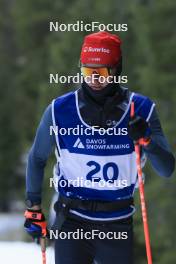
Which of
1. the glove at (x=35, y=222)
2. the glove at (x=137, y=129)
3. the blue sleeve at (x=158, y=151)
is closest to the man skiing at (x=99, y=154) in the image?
the blue sleeve at (x=158, y=151)

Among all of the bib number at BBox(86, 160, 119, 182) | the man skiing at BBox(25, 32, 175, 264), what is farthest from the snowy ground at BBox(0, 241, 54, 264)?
the bib number at BBox(86, 160, 119, 182)

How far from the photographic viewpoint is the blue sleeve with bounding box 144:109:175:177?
148 inches

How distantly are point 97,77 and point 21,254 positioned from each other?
2.84m

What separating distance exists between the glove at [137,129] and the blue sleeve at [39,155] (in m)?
0.44

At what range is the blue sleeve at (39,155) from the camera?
152 inches

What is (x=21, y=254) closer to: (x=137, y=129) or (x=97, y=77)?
(x=97, y=77)

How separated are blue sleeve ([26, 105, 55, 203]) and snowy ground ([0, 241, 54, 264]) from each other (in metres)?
1.74

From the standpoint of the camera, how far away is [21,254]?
630 cm

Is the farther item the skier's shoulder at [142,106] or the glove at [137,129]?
the skier's shoulder at [142,106]

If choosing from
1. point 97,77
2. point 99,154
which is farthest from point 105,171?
point 97,77

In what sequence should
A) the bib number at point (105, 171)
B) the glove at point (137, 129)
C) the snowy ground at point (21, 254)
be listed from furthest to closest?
1. the snowy ground at point (21, 254)
2. the bib number at point (105, 171)
3. the glove at point (137, 129)

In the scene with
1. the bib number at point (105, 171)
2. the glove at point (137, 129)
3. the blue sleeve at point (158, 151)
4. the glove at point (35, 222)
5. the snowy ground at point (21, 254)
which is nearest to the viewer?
the glove at point (137, 129)

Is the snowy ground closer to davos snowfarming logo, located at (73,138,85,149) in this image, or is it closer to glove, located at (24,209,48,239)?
glove, located at (24,209,48,239)

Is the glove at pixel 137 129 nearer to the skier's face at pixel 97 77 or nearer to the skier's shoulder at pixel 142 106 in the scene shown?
the skier's shoulder at pixel 142 106
